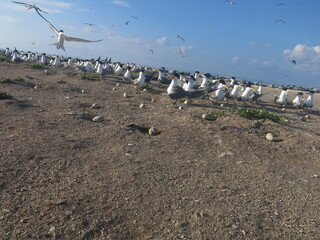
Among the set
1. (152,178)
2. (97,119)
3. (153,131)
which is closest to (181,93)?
(97,119)

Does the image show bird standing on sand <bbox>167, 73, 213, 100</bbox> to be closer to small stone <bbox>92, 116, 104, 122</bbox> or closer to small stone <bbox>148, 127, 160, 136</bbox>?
small stone <bbox>92, 116, 104, 122</bbox>

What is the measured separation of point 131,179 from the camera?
15.1ft

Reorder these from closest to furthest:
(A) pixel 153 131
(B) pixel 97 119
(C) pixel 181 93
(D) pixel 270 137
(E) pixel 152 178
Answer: (E) pixel 152 178
(A) pixel 153 131
(D) pixel 270 137
(B) pixel 97 119
(C) pixel 181 93

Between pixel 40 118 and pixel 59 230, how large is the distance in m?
4.75

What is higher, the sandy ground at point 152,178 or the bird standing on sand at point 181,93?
the bird standing on sand at point 181,93

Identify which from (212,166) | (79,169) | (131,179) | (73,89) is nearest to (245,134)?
(212,166)

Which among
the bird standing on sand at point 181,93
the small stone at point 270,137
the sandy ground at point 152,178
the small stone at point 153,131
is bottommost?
the sandy ground at point 152,178

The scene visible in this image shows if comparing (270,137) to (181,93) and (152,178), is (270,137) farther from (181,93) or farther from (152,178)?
(181,93)

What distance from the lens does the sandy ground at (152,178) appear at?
11.6 feet

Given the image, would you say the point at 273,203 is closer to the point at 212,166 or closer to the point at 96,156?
the point at 212,166

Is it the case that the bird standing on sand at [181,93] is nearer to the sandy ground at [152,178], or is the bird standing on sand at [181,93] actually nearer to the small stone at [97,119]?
the sandy ground at [152,178]

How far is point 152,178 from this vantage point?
470cm

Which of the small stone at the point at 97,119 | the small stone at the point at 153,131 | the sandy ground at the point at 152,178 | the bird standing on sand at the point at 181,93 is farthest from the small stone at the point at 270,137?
the bird standing on sand at the point at 181,93

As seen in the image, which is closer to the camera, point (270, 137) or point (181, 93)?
point (270, 137)
